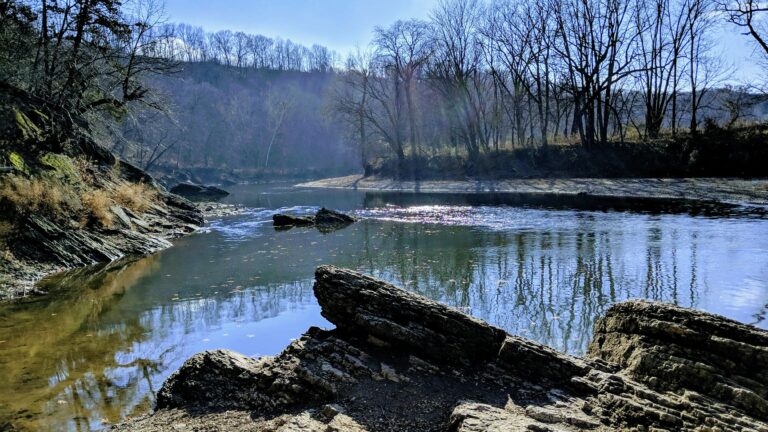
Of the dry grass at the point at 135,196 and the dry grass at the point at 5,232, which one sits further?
the dry grass at the point at 135,196

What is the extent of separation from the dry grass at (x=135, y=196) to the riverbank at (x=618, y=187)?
21943mm

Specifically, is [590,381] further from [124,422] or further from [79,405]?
[79,405]

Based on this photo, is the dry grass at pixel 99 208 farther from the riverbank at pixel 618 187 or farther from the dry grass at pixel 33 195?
the riverbank at pixel 618 187

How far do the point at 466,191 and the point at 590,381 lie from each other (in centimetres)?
3251

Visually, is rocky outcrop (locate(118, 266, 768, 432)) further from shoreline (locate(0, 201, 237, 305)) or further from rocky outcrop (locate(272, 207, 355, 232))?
rocky outcrop (locate(272, 207, 355, 232))

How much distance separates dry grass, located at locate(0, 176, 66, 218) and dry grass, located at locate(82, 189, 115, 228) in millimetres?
926

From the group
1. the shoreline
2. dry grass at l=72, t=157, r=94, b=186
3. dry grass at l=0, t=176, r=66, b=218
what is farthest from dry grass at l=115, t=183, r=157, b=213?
the shoreline

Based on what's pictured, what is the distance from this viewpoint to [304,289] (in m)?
10.8

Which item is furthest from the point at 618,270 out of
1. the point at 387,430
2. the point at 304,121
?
the point at 304,121

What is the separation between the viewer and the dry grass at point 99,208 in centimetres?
1558

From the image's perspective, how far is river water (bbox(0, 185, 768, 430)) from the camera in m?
6.40

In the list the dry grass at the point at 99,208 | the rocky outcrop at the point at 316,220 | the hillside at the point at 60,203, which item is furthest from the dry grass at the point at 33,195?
the rocky outcrop at the point at 316,220

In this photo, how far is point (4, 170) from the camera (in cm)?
1357

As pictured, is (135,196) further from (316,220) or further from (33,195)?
(316,220)
